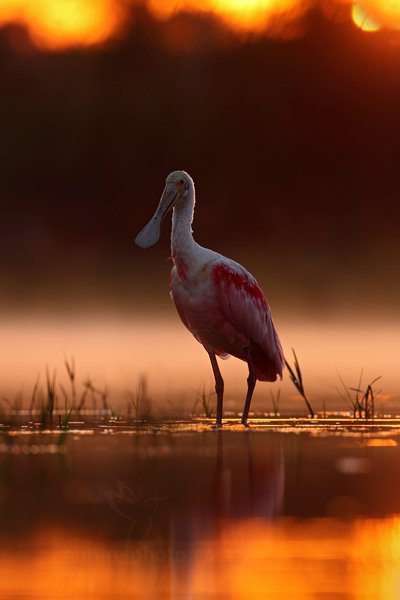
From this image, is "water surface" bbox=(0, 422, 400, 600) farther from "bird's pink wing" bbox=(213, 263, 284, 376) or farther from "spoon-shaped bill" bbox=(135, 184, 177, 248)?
"spoon-shaped bill" bbox=(135, 184, 177, 248)

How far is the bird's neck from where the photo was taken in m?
13.1

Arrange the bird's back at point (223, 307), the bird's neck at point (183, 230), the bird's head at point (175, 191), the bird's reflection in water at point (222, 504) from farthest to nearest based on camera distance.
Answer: the bird's head at point (175, 191) < the bird's neck at point (183, 230) < the bird's back at point (223, 307) < the bird's reflection in water at point (222, 504)

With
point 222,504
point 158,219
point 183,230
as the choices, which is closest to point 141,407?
point 183,230

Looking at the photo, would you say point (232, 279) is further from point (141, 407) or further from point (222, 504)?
point (222, 504)

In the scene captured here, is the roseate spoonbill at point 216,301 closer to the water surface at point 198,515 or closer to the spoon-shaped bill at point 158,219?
the spoon-shaped bill at point 158,219

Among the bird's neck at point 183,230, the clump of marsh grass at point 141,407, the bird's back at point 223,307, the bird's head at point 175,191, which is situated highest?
the bird's head at point 175,191

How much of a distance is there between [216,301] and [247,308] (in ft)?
1.15

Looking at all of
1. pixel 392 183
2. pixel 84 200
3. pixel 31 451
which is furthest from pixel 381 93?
pixel 31 451

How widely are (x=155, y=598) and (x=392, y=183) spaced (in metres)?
25.2

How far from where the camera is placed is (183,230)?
1328 cm

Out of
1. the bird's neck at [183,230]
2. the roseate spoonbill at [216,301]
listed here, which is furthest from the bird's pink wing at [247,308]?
the bird's neck at [183,230]

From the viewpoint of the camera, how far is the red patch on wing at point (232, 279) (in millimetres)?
13047

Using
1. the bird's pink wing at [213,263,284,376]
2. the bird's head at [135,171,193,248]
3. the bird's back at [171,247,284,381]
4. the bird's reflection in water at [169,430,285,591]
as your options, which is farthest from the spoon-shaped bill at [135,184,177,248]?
the bird's reflection in water at [169,430,285,591]

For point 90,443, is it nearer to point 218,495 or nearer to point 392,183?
point 218,495
